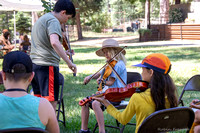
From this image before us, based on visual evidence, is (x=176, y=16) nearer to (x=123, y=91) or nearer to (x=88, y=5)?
(x=88, y=5)

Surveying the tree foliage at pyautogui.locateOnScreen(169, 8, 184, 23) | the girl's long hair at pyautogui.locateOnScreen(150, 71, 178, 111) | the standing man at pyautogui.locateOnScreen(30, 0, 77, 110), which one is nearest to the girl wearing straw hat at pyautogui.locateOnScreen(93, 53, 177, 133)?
the girl's long hair at pyautogui.locateOnScreen(150, 71, 178, 111)

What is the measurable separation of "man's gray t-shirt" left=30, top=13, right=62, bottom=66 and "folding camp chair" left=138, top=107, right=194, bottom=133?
188cm

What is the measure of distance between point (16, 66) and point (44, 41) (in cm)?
189

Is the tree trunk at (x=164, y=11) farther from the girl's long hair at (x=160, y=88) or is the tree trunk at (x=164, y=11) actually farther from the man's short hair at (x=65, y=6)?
the girl's long hair at (x=160, y=88)

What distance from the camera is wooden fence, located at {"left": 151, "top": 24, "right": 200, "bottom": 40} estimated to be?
23.0 metres

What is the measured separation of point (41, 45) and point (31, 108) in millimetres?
1934

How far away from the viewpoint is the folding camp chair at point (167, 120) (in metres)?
2.30

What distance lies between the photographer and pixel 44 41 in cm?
387

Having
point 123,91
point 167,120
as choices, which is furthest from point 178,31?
point 167,120

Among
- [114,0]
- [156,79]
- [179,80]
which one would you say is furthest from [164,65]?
[114,0]

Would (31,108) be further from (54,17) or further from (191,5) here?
(191,5)

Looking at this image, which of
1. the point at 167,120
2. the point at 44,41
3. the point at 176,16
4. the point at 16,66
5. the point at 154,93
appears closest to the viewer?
the point at 16,66

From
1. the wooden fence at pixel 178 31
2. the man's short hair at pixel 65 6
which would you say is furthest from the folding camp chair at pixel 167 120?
the wooden fence at pixel 178 31

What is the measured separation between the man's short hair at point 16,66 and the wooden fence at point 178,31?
871 inches
